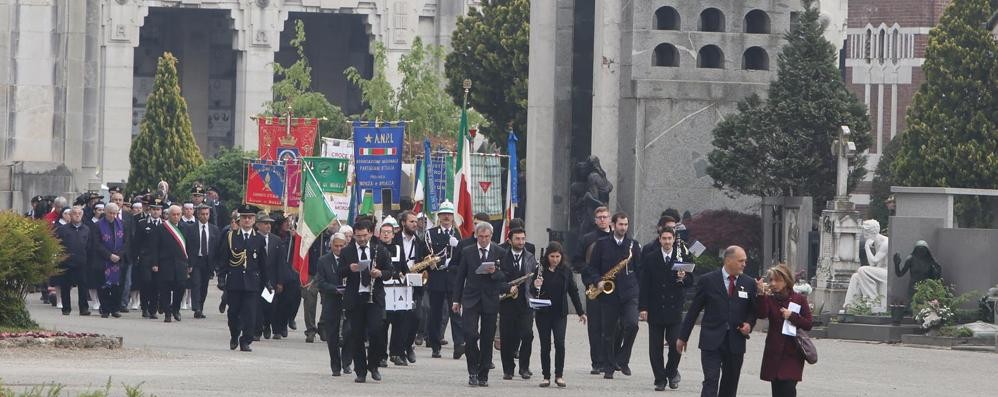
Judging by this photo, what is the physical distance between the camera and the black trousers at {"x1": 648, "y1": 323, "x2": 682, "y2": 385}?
66.8 feet

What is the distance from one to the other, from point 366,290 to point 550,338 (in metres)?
1.68

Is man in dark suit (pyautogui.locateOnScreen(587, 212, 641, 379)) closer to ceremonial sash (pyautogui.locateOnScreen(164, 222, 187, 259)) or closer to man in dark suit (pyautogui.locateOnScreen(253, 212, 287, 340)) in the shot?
man in dark suit (pyautogui.locateOnScreen(253, 212, 287, 340))

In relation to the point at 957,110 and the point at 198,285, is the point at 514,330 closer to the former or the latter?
the point at 198,285

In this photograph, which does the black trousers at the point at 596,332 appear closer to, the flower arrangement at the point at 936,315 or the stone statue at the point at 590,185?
the flower arrangement at the point at 936,315

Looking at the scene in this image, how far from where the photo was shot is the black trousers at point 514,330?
21.0 meters

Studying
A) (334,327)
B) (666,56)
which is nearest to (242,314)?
(334,327)

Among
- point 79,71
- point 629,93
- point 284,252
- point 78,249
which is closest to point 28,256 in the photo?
point 284,252

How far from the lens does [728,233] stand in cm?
3328

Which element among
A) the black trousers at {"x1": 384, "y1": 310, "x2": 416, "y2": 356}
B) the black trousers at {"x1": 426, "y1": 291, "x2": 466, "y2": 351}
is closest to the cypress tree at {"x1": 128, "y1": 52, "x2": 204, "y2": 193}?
the black trousers at {"x1": 426, "y1": 291, "x2": 466, "y2": 351}

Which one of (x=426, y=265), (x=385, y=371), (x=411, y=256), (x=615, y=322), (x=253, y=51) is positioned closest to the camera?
(x=615, y=322)

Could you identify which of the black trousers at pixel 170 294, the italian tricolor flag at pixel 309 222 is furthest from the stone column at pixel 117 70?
the italian tricolor flag at pixel 309 222

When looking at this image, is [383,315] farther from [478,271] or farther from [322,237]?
[322,237]

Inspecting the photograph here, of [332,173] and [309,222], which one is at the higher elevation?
[332,173]

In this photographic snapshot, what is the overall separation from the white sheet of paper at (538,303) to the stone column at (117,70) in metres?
57.5
